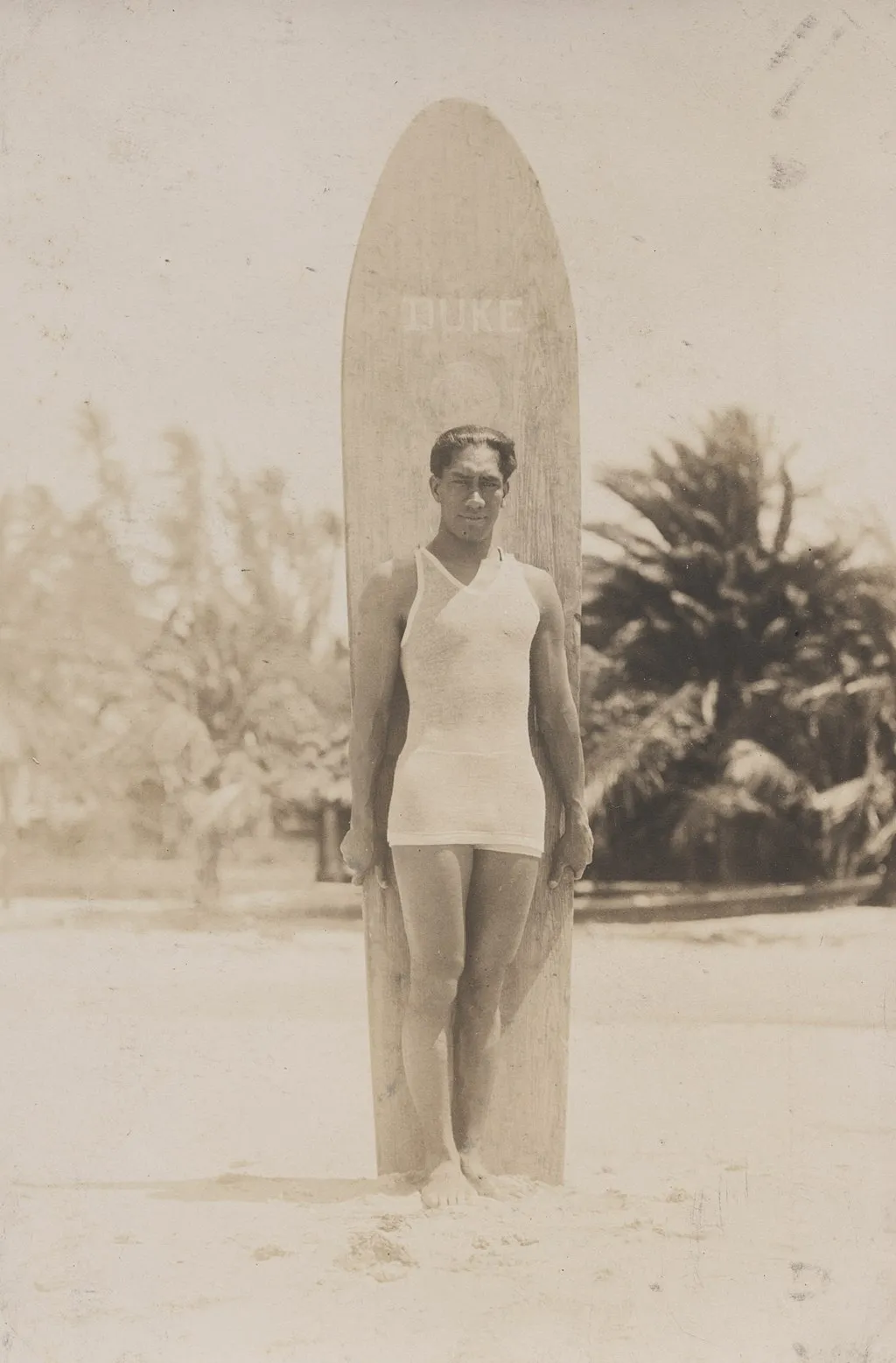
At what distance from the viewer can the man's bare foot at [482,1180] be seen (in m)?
3.79

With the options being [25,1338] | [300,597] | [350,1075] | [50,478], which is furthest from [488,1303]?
[50,478]

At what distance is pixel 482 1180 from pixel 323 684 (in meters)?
1.54

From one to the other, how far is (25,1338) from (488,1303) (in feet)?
3.68

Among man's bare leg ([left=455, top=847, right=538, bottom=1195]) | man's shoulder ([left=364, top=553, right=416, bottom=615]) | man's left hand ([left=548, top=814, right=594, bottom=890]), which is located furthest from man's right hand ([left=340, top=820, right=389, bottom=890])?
man's shoulder ([left=364, top=553, right=416, bottom=615])

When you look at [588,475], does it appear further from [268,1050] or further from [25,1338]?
[25,1338]

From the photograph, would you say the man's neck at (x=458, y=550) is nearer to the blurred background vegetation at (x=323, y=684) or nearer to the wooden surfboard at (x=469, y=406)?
the wooden surfboard at (x=469, y=406)

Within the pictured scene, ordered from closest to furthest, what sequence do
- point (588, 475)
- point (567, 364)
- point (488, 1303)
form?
point (488, 1303), point (567, 364), point (588, 475)

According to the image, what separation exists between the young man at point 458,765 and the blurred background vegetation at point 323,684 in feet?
2.85

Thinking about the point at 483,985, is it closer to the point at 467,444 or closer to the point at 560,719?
the point at 560,719

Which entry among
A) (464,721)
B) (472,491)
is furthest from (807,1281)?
(472,491)

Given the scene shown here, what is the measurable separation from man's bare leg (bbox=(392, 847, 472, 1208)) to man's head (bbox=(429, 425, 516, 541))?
0.77m

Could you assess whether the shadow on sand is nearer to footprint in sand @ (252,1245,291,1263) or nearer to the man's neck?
footprint in sand @ (252,1245,291,1263)

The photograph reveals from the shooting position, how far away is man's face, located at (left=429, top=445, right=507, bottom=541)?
3682mm

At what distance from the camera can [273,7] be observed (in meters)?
4.13
